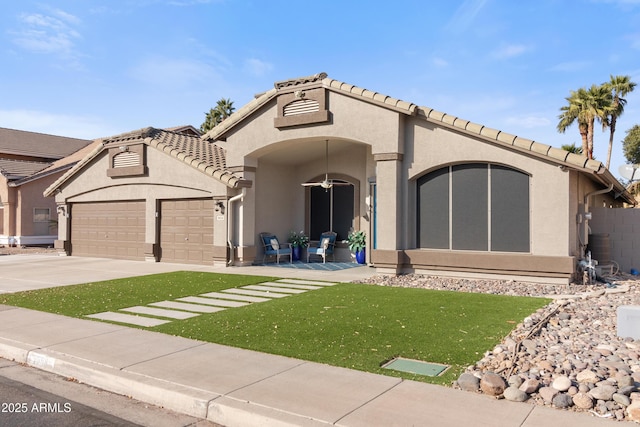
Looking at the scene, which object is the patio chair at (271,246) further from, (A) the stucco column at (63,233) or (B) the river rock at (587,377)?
(B) the river rock at (587,377)

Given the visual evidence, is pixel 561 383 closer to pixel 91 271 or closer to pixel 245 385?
pixel 245 385

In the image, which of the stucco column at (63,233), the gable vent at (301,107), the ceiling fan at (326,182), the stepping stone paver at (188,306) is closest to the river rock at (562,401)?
the stepping stone paver at (188,306)

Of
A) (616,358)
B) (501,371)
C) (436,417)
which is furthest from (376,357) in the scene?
(616,358)

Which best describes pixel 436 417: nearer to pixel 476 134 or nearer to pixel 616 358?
pixel 616 358

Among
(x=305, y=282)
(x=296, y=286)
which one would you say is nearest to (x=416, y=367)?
(x=296, y=286)

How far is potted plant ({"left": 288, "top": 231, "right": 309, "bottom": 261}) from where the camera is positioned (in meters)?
19.5

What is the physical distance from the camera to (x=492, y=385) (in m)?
5.17

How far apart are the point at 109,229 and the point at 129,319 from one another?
45.4 ft

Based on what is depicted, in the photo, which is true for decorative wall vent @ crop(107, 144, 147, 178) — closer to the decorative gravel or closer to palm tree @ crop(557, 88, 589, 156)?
the decorative gravel

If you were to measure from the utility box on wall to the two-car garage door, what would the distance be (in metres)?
13.5

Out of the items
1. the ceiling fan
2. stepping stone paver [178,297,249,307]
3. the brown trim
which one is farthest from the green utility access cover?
the ceiling fan

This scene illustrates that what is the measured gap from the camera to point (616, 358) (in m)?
6.19

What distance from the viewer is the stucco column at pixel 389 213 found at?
1454 centimetres

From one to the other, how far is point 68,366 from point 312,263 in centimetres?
1268
